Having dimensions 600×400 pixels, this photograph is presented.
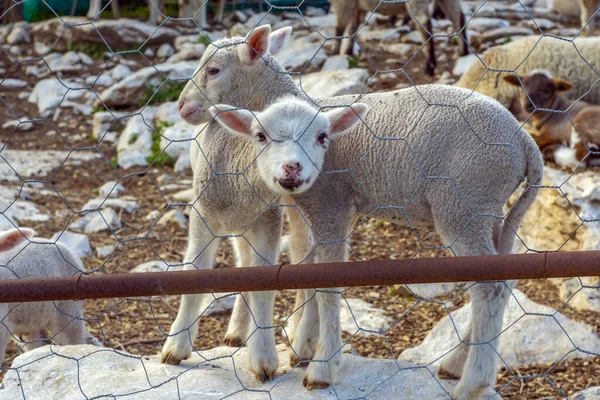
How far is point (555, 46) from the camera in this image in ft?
24.1

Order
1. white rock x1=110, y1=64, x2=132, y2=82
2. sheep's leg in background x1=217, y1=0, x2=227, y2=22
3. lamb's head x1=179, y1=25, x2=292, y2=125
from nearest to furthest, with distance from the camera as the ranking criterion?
lamb's head x1=179, y1=25, x2=292, y2=125
white rock x1=110, y1=64, x2=132, y2=82
sheep's leg in background x1=217, y1=0, x2=227, y2=22

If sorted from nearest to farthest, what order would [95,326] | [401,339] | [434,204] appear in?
[434,204] → [401,339] → [95,326]

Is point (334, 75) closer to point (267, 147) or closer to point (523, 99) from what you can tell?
point (523, 99)

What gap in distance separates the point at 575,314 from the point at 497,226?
1458 mm

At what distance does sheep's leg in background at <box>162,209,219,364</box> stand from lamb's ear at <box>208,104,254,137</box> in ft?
1.87

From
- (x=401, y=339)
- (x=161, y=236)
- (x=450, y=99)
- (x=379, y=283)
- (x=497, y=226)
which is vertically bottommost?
(x=161, y=236)

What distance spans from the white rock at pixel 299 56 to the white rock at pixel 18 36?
4.15 m

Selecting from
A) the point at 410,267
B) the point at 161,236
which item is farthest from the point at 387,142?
the point at 161,236

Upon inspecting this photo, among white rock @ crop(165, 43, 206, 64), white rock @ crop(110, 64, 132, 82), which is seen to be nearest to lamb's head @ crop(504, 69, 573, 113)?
white rock @ crop(165, 43, 206, 64)

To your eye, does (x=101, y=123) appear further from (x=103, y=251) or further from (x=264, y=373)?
(x=264, y=373)

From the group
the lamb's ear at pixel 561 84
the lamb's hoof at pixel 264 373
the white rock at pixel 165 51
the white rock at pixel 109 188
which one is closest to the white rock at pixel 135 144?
the white rock at pixel 109 188

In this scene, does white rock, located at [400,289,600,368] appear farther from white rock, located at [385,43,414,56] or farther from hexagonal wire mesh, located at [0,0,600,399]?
white rock, located at [385,43,414,56]

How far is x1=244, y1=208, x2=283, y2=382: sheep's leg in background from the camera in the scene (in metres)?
3.29

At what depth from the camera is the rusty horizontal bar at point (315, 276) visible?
2.52 metres
